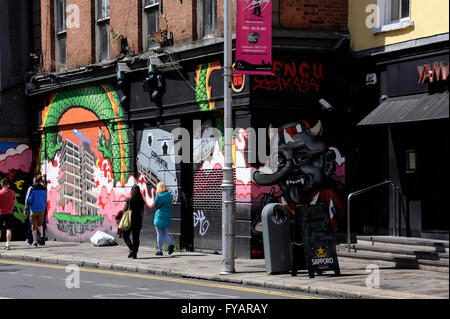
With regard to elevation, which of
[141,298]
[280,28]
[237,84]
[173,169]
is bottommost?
[141,298]

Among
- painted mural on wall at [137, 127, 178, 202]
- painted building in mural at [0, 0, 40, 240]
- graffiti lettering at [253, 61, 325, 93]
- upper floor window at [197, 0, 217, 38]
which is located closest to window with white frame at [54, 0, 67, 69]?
painted building in mural at [0, 0, 40, 240]

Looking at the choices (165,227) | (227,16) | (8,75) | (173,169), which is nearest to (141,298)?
(227,16)

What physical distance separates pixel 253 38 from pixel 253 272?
4454mm

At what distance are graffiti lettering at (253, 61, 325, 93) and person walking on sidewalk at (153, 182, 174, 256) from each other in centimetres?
329

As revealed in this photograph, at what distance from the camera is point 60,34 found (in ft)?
82.5

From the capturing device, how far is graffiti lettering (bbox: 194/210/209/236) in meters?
19.6

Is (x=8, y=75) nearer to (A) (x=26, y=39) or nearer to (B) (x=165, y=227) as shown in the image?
(A) (x=26, y=39)

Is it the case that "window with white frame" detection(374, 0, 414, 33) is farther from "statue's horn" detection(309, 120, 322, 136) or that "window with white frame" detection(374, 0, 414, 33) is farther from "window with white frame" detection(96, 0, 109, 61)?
"window with white frame" detection(96, 0, 109, 61)

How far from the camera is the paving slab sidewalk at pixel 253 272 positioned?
12.1m

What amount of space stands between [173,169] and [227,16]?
21.2 ft

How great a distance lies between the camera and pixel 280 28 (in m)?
17.7

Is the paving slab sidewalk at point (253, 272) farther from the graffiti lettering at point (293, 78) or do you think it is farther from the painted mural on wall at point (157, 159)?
the graffiti lettering at point (293, 78)

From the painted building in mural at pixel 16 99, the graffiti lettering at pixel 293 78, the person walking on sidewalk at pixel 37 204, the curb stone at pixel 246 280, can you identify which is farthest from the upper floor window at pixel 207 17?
the painted building in mural at pixel 16 99

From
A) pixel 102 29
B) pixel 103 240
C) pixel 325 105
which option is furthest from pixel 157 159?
pixel 325 105
